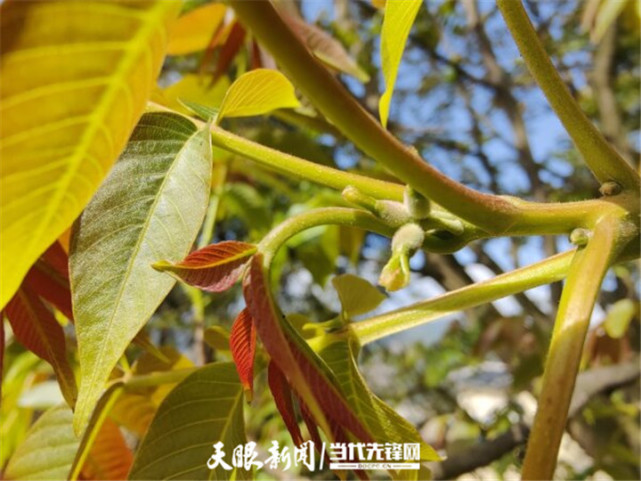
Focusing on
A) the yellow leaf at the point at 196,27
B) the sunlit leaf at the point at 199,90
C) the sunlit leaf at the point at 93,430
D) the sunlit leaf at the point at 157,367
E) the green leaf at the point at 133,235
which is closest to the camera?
the green leaf at the point at 133,235

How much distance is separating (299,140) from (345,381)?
0.65 m

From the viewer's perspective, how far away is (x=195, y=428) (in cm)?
44

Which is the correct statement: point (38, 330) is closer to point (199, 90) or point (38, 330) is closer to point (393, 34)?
point (393, 34)

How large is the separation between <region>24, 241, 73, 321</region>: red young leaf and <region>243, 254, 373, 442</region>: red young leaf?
0.18 metres

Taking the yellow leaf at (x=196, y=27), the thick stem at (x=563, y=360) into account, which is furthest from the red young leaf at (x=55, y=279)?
the yellow leaf at (x=196, y=27)

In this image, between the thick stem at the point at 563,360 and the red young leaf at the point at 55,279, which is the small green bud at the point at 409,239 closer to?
the thick stem at the point at 563,360

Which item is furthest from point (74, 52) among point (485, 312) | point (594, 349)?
point (485, 312)

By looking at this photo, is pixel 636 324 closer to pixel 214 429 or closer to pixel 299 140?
pixel 299 140

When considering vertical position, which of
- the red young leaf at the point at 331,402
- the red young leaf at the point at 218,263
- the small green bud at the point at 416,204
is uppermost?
the small green bud at the point at 416,204

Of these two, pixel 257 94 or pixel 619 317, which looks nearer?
pixel 257 94

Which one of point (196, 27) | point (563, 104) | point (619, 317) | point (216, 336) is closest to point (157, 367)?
point (216, 336)

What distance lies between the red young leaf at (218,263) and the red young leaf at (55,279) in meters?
0.14

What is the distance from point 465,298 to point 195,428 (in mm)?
201

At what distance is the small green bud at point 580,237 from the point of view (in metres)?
0.38
